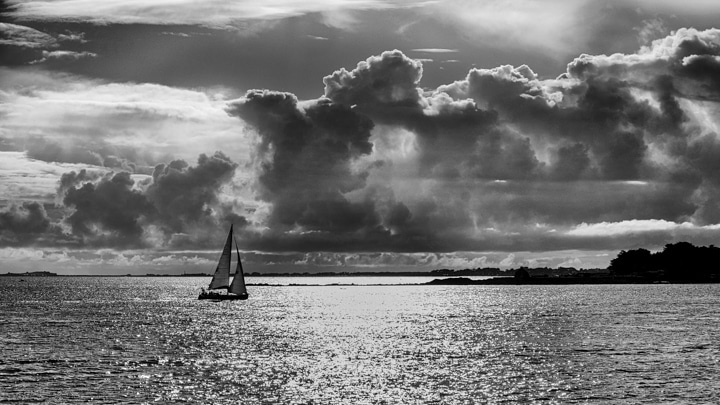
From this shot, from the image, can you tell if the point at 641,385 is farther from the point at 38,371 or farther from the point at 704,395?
the point at 38,371

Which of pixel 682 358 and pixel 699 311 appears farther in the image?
pixel 699 311

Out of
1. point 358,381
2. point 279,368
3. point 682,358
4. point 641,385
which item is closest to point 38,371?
point 279,368

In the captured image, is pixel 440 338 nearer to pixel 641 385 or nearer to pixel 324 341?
pixel 324 341

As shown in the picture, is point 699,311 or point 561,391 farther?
point 699,311

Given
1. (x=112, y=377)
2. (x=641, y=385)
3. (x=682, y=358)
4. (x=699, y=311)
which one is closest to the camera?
(x=641, y=385)

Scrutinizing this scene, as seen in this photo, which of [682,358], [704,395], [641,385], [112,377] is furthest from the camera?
[682,358]

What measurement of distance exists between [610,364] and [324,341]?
41.1 m

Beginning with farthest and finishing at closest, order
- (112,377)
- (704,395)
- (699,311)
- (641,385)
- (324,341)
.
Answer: (699,311), (324,341), (112,377), (641,385), (704,395)

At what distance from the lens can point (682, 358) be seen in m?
87.4

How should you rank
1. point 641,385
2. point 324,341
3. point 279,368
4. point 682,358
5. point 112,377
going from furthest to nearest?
1. point 324,341
2. point 682,358
3. point 279,368
4. point 112,377
5. point 641,385

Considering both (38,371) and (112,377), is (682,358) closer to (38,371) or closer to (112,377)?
(112,377)

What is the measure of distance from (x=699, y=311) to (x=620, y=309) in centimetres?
1692

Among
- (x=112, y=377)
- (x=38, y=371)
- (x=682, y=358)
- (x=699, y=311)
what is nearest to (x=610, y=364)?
(x=682, y=358)

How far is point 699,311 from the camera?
562 ft
